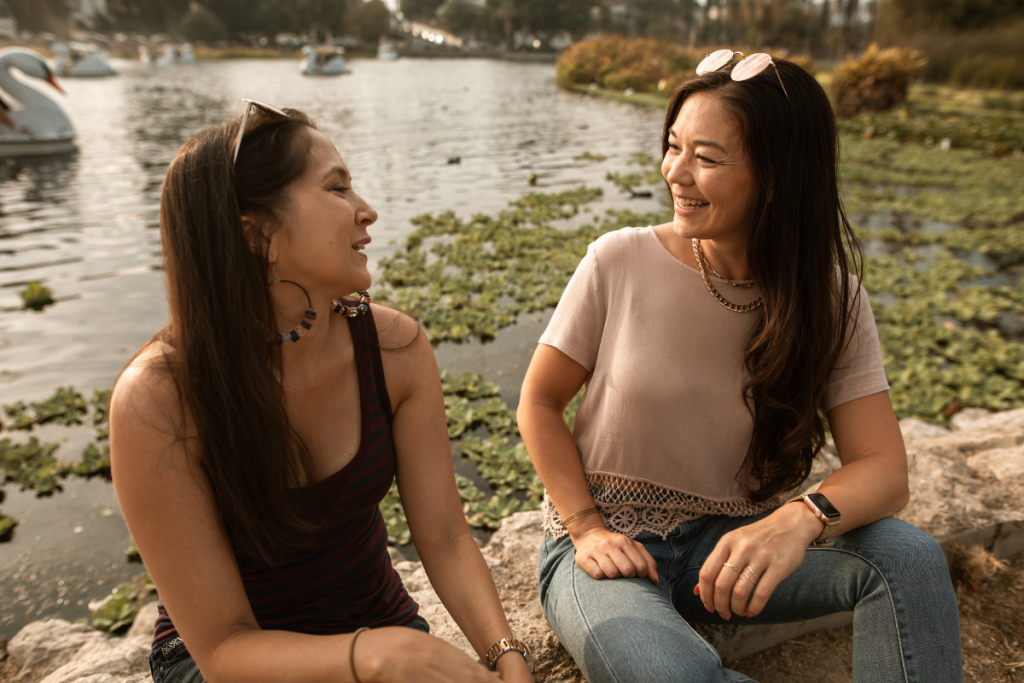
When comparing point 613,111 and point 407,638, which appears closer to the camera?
point 407,638

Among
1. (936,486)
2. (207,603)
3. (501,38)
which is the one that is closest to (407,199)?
(936,486)

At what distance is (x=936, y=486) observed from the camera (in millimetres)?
2426

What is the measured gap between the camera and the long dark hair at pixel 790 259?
1.57 m

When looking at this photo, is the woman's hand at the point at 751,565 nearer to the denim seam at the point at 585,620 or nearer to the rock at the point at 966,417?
the denim seam at the point at 585,620

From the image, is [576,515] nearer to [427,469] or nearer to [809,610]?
[427,469]

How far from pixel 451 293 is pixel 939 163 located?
1026 centimetres

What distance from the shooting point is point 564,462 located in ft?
5.59

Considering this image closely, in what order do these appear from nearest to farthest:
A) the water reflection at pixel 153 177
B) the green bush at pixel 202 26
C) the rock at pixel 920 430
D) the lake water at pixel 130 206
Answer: the lake water at pixel 130 206
the rock at pixel 920 430
the water reflection at pixel 153 177
the green bush at pixel 202 26

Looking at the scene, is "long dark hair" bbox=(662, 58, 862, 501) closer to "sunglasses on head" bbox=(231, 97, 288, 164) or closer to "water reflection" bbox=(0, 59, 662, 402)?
"sunglasses on head" bbox=(231, 97, 288, 164)

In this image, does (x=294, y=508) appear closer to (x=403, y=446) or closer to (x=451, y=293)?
(x=403, y=446)

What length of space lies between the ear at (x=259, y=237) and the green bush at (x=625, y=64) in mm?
25140

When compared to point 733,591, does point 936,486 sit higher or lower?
lower

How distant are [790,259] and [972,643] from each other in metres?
1.34

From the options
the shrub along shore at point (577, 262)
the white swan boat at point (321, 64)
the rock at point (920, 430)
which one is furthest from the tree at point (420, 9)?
the rock at point (920, 430)
